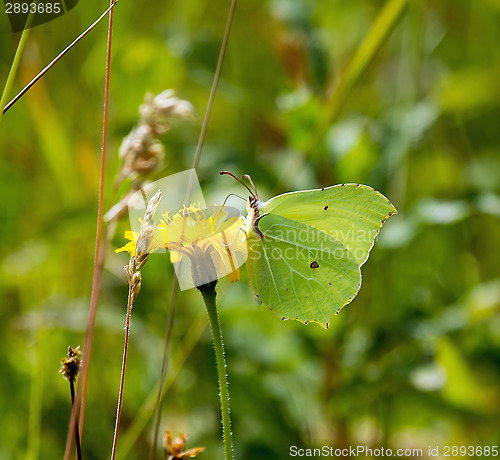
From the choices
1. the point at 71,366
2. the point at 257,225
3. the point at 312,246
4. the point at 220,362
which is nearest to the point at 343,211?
the point at 312,246

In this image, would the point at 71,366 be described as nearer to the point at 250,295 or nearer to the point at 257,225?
the point at 257,225

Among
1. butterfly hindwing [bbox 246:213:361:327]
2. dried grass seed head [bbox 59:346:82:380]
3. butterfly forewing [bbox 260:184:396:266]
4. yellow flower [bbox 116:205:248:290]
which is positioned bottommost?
dried grass seed head [bbox 59:346:82:380]

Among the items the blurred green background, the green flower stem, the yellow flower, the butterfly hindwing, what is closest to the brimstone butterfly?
the butterfly hindwing

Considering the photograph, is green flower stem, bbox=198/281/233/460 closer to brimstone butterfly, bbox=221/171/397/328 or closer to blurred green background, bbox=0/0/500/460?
brimstone butterfly, bbox=221/171/397/328

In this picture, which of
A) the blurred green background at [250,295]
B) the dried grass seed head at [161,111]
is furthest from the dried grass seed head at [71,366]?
the blurred green background at [250,295]

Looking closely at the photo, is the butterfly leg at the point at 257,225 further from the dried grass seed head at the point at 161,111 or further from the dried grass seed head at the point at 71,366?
the dried grass seed head at the point at 71,366
